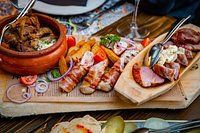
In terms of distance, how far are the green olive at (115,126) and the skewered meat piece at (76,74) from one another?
0.58 feet

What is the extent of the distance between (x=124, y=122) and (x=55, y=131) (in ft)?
0.58

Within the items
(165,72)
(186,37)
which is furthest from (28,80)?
(186,37)

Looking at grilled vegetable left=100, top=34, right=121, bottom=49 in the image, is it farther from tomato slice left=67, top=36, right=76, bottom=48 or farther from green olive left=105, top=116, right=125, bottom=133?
green olive left=105, top=116, right=125, bottom=133

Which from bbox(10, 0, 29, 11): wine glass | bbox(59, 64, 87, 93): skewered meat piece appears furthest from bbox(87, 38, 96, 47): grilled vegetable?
bbox(10, 0, 29, 11): wine glass

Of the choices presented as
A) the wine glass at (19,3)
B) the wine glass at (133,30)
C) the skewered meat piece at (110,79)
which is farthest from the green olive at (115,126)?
the wine glass at (19,3)

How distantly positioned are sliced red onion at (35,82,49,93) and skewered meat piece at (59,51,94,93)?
0.13 ft

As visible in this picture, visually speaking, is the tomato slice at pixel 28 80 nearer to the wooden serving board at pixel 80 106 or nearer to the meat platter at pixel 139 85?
the wooden serving board at pixel 80 106

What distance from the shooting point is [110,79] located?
3.68 feet

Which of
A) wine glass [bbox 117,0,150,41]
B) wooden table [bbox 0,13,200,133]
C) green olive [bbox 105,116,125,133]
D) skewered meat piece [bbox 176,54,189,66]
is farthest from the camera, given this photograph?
wine glass [bbox 117,0,150,41]

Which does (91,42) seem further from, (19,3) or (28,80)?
(19,3)

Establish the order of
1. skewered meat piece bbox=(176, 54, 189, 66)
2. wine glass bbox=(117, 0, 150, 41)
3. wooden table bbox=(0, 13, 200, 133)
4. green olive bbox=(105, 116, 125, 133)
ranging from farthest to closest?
1. wine glass bbox=(117, 0, 150, 41)
2. skewered meat piece bbox=(176, 54, 189, 66)
3. wooden table bbox=(0, 13, 200, 133)
4. green olive bbox=(105, 116, 125, 133)

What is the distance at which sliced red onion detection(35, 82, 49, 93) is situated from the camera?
1117 millimetres

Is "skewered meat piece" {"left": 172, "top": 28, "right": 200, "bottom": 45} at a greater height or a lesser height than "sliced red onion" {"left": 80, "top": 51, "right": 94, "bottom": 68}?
greater

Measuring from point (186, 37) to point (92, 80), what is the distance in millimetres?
332
